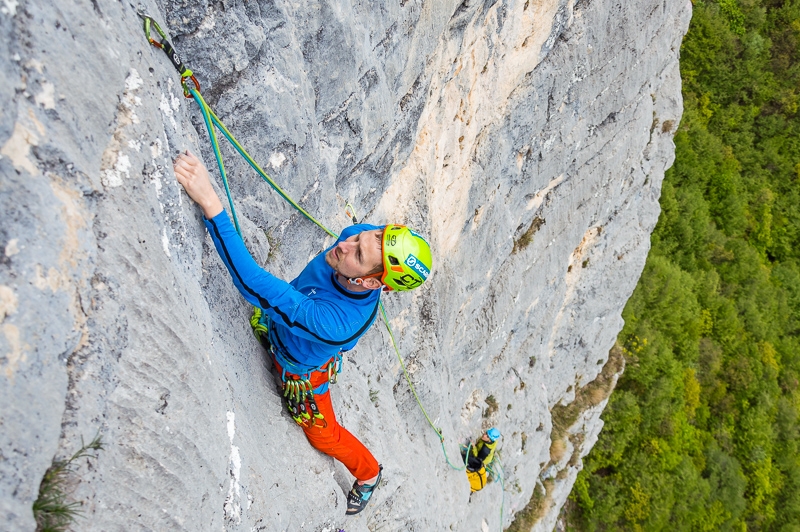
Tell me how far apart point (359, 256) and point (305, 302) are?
52 cm

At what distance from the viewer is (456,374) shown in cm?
1080

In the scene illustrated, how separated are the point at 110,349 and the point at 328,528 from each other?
3.54 meters

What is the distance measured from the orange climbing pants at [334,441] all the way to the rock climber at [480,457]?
6.19 meters

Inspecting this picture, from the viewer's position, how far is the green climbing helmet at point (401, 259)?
12.8 ft

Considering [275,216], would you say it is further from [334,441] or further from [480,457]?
[480,457]

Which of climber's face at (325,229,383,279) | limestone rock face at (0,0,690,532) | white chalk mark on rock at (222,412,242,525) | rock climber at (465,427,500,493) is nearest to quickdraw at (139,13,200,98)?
limestone rock face at (0,0,690,532)

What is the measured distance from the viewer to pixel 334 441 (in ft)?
16.7

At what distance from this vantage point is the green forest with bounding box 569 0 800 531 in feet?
74.7

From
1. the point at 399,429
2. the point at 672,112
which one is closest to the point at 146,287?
the point at 399,429

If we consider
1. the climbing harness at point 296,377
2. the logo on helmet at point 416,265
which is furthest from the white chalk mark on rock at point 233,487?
the logo on helmet at point 416,265

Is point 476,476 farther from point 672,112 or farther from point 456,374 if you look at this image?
point 672,112

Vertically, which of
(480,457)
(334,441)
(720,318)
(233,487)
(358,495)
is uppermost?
(233,487)

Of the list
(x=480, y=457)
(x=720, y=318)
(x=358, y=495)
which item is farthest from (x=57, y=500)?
(x=720, y=318)

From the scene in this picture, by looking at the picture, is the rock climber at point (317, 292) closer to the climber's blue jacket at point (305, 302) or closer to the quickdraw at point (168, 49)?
the climber's blue jacket at point (305, 302)
